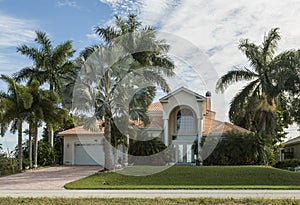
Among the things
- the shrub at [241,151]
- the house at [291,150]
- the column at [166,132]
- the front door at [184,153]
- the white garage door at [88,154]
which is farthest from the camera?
the house at [291,150]

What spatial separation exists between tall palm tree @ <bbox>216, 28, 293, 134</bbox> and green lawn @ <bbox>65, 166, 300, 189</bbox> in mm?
9514

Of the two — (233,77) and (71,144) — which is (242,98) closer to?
(233,77)

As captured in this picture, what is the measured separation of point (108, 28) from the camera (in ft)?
83.7

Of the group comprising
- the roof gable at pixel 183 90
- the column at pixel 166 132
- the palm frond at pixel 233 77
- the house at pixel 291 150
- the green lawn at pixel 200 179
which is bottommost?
the green lawn at pixel 200 179

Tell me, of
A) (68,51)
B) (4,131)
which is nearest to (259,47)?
(68,51)

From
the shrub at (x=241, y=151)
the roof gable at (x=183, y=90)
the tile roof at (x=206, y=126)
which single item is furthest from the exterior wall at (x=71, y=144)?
the shrub at (x=241, y=151)

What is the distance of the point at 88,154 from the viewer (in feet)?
107

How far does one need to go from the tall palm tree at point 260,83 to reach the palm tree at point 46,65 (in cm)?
1355

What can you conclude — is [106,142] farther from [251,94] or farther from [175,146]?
[251,94]

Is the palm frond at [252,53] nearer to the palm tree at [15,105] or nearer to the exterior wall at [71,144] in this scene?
the exterior wall at [71,144]

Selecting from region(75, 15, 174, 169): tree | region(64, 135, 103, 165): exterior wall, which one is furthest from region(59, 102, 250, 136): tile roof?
region(75, 15, 174, 169): tree

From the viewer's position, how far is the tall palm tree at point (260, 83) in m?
28.3

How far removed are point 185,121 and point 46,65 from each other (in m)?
12.8

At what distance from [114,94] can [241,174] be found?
9031mm
